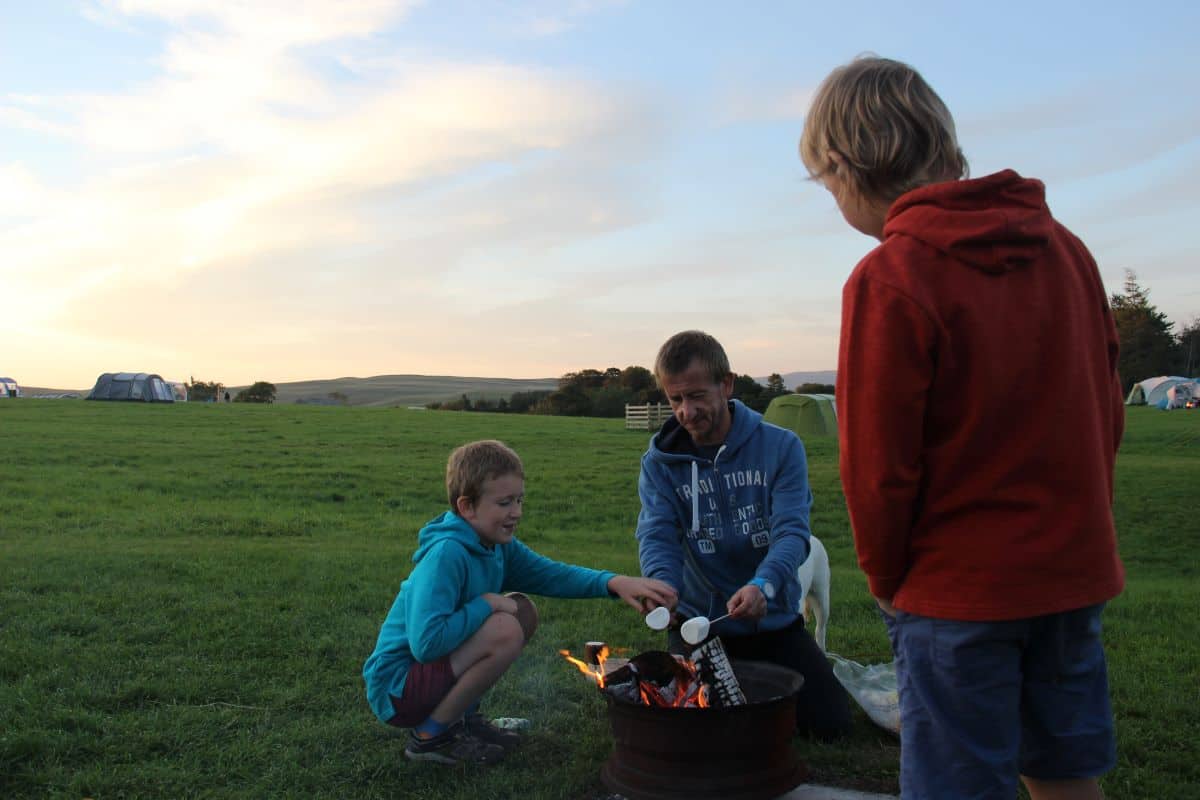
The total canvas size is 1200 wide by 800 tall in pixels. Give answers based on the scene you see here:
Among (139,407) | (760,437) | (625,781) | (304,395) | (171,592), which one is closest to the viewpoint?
(625,781)

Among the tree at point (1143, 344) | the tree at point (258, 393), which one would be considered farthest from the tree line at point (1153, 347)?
the tree at point (258, 393)

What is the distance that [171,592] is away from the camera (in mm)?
6727

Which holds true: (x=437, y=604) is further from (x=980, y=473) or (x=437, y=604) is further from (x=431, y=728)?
(x=980, y=473)

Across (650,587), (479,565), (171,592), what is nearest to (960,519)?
(650,587)

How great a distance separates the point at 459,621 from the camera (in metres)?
3.76

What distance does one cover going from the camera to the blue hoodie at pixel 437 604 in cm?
371

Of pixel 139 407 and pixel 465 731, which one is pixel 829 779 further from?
pixel 139 407

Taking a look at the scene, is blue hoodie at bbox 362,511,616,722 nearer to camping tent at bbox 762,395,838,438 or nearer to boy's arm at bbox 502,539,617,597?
boy's arm at bbox 502,539,617,597

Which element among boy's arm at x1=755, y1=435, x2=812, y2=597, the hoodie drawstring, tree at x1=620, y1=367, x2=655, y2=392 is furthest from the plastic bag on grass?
tree at x1=620, y1=367, x2=655, y2=392

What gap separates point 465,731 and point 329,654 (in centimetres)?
166

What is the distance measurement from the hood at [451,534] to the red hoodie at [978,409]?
208cm

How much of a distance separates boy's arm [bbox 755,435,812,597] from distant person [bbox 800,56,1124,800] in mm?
1802

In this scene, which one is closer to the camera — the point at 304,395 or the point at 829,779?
the point at 829,779

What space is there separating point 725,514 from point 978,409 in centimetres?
244
